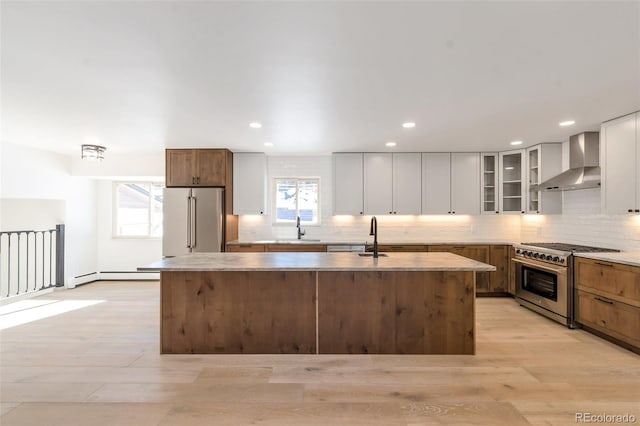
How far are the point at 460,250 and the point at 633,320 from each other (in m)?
2.38

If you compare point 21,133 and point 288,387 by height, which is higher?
point 21,133

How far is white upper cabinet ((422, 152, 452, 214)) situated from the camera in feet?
19.0

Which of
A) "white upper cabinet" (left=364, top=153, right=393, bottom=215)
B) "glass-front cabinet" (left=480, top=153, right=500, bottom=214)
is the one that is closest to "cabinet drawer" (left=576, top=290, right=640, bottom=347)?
"glass-front cabinet" (left=480, top=153, right=500, bottom=214)

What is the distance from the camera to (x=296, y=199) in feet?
20.3

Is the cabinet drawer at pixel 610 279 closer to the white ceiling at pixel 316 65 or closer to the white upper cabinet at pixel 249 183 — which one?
the white ceiling at pixel 316 65

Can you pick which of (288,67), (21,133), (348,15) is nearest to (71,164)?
(21,133)

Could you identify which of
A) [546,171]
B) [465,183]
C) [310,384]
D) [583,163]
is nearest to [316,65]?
[310,384]

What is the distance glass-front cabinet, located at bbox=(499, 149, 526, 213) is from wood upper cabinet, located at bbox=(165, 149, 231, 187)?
15.4 ft

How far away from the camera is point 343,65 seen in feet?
7.87

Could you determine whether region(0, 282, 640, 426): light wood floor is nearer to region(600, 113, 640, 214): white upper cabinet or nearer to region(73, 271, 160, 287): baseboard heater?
region(600, 113, 640, 214): white upper cabinet

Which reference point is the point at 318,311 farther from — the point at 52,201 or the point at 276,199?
the point at 52,201

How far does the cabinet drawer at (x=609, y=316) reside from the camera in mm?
3164

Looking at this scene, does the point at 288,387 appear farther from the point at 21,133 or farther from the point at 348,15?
the point at 21,133

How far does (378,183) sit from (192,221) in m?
3.17
